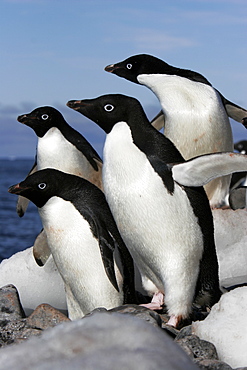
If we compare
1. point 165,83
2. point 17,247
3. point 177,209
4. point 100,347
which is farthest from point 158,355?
point 17,247

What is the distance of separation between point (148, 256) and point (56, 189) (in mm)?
810

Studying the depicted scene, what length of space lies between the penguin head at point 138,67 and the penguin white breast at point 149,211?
1.76 m

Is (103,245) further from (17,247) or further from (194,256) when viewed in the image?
(17,247)

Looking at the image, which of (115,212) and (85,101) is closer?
(115,212)

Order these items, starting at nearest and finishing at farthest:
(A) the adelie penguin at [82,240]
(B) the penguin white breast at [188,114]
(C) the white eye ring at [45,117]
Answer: (A) the adelie penguin at [82,240] < (B) the penguin white breast at [188,114] < (C) the white eye ring at [45,117]

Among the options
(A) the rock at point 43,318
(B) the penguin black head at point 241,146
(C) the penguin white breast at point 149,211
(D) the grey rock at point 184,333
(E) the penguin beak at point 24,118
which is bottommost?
(B) the penguin black head at point 241,146

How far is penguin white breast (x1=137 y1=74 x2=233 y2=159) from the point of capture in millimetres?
5676

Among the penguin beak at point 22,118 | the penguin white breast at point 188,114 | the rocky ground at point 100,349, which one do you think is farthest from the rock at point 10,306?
the rocky ground at point 100,349

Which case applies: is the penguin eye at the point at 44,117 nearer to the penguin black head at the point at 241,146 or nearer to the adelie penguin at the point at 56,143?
the adelie penguin at the point at 56,143

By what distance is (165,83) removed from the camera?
18.7 feet

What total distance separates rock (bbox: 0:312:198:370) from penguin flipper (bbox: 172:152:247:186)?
8.92ft

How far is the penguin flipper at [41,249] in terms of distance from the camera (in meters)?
5.55

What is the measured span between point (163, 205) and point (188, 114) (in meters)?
1.74

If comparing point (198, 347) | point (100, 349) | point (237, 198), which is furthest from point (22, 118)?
point (100, 349)
